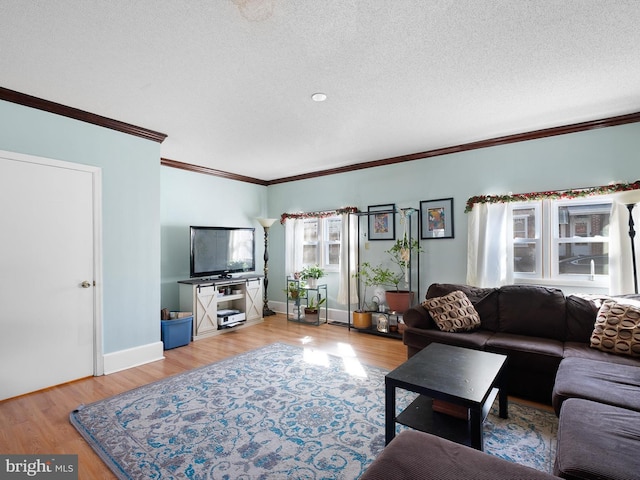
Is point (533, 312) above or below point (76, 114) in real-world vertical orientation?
below

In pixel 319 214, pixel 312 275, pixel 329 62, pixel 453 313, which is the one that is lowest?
pixel 453 313

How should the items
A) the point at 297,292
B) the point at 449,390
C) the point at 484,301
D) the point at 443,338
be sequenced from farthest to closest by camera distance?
the point at 297,292, the point at 484,301, the point at 443,338, the point at 449,390

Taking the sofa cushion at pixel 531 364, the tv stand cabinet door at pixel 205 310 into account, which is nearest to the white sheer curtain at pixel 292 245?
the tv stand cabinet door at pixel 205 310

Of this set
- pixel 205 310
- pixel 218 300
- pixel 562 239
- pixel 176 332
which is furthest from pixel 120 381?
pixel 562 239

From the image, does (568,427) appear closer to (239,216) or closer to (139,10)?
(139,10)

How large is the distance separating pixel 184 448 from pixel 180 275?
3.19 meters

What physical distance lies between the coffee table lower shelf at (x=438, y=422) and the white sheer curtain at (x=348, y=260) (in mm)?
2922

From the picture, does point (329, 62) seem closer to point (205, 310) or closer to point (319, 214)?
point (319, 214)

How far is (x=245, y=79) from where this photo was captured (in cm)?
253

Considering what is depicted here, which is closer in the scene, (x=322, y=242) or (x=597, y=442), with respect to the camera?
(x=597, y=442)

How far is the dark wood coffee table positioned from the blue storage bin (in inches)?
119

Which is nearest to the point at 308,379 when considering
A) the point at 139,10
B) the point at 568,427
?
the point at 568,427

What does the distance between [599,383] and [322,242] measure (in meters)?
4.09

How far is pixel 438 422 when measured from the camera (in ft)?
6.50
